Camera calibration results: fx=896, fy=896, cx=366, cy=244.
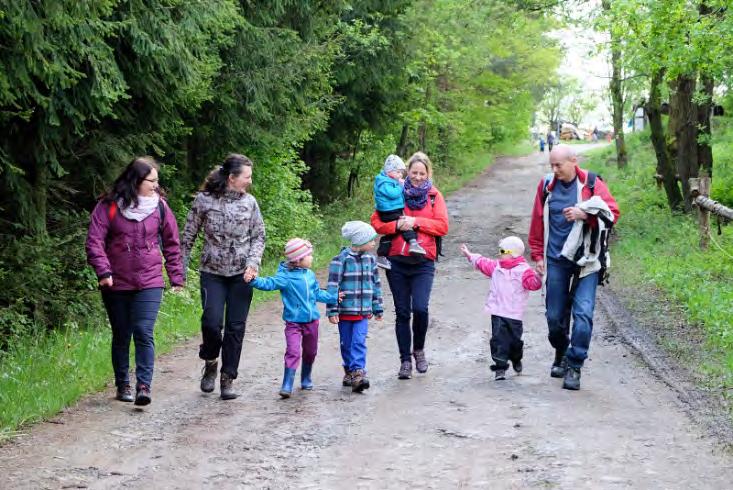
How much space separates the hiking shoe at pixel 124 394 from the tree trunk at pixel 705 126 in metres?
15.7

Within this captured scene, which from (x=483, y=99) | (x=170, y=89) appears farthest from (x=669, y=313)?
(x=483, y=99)

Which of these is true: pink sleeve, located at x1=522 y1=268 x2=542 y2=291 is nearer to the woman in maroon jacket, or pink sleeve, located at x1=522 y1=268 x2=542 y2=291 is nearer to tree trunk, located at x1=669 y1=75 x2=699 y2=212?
the woman in maroon jacket

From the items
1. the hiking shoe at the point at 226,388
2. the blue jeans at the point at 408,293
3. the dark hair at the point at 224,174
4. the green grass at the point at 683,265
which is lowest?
the green grass at the point at 683,265

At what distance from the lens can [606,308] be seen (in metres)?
12.1

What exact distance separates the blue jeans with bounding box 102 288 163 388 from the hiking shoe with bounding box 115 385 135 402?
0.03m

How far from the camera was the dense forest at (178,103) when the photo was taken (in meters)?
8.81

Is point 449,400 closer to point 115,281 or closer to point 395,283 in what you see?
point 395,283

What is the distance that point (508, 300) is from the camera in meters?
8.10

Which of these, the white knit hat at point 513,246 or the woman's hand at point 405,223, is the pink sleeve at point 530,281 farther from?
the woman's hand at point 405,223

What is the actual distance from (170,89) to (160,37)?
3.90ft

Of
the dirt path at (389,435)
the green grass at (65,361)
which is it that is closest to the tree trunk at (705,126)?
the green grass at (65,361)

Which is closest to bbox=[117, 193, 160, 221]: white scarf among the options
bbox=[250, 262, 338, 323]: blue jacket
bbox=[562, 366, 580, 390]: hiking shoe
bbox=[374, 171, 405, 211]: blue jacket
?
bbox=[250, 262, 338, 323]: blue jacket

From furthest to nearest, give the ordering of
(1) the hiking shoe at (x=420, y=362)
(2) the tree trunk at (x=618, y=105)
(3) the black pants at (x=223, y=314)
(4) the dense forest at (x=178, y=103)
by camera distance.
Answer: (2) the tree trunk at (x=618, y=105)
(4) the dense forest at (x=178, y=103)
(1) the hiking shoe at (x=420, y=362)
(3) the black pants at (x=223, y=314)

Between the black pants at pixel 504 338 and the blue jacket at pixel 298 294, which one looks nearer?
the blue jacket at pixel 298 294
